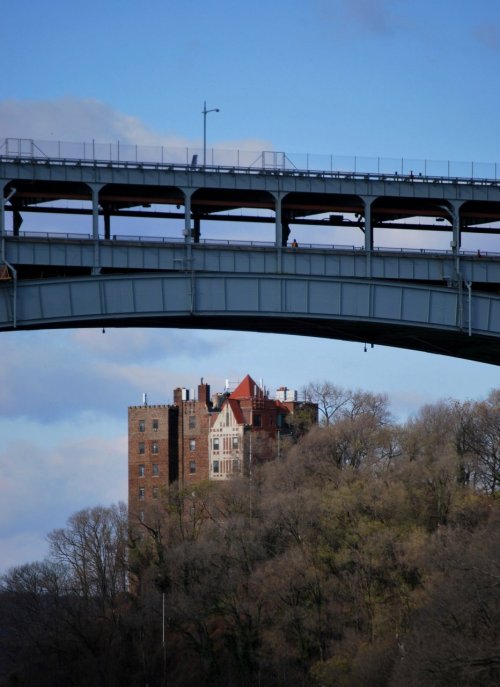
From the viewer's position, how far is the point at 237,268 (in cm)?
3931

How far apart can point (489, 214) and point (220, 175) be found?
26.6 ft

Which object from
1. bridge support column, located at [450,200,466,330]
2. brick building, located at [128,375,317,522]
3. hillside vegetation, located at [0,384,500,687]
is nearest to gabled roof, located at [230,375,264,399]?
brick building, located at [128,375,317,522]

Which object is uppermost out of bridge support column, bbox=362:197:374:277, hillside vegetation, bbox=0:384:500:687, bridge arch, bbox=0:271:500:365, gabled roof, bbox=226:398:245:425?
bridge support column, bbox=362:197:374:277

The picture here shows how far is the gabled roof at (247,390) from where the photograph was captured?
388ft

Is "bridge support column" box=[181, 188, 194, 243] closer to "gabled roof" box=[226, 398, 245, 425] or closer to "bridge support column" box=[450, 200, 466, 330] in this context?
"bridge support column" box=[450, 200, 466, 330]

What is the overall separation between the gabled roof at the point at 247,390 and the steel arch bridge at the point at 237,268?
7564 cm

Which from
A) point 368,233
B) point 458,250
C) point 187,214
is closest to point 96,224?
point 187,214

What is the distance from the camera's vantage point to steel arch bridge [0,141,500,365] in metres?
37.9

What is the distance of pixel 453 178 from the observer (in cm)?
4203

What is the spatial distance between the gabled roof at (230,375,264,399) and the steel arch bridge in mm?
75640

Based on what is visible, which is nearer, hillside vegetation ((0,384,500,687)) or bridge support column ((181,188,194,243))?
bridge support column ((181,188,194,243))

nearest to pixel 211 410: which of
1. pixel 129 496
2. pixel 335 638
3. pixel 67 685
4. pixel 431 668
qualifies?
pixel 129 496

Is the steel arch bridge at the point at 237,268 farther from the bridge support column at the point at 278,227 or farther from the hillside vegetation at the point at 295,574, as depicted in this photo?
the hillside vegetation at the point at 295,574

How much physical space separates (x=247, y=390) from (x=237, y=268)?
79.9m
